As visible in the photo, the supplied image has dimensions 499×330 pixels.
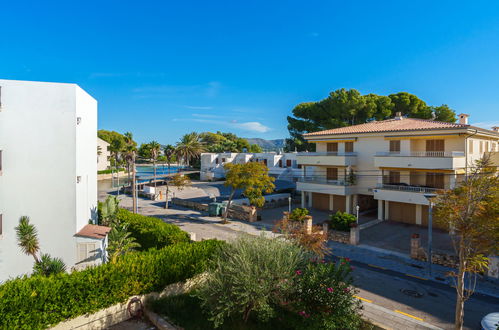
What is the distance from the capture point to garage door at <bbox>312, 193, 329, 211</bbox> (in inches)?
1281

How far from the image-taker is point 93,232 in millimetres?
16516

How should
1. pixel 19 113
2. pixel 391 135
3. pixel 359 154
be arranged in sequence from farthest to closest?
pixel 359 154 < pixel 391 135 < pixel 19 113

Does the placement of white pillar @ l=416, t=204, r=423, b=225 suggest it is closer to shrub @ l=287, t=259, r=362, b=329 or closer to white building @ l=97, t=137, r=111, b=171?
shrub @ l=287, t=259, r=362, b=329

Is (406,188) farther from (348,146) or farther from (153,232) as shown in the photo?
(153,232)

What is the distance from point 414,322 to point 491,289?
6695 mm

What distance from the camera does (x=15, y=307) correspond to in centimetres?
820

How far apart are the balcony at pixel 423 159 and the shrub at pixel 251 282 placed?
1983 cm

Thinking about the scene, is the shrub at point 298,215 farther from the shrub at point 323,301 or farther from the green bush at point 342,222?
the shrub at point 323,301

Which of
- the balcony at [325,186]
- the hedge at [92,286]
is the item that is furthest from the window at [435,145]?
the hedge at [92,286]

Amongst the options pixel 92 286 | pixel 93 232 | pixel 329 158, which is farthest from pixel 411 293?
pixel 329 158

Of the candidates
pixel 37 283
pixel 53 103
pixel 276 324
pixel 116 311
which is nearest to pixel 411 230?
pixel 276 324

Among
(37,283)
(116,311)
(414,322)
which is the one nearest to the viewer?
(37,283)

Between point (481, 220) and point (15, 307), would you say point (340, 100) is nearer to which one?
point (481, 220)

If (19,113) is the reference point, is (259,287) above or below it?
below
